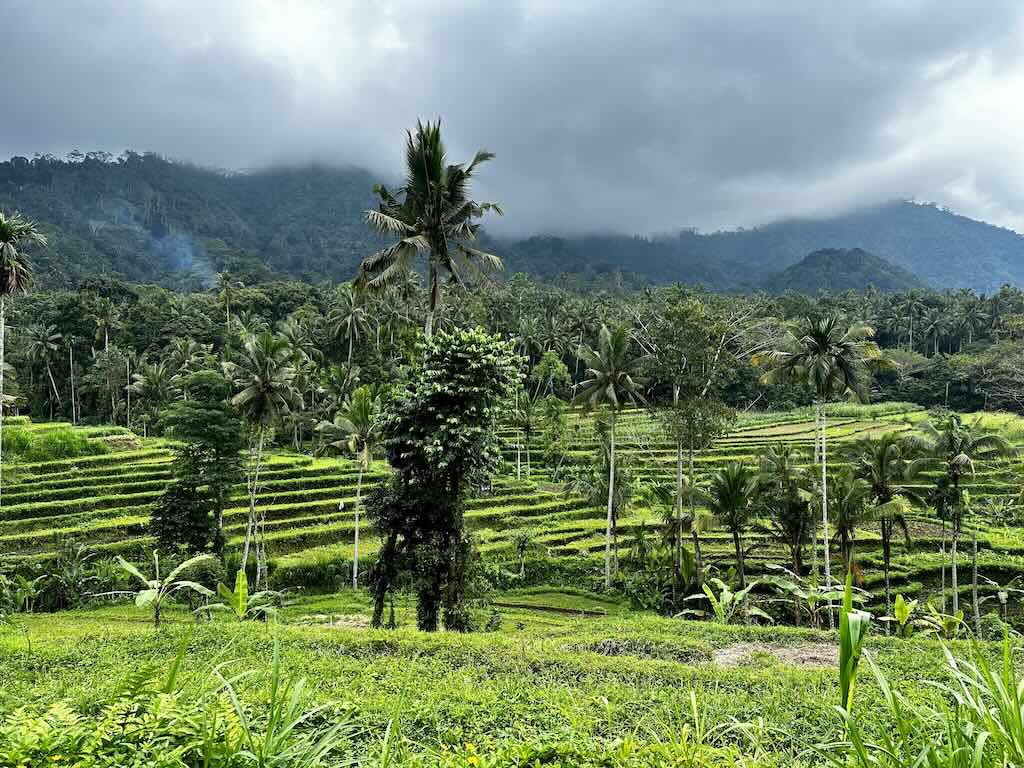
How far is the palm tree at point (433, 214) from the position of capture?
1320 centimetres

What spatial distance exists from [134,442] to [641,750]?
45976 mm

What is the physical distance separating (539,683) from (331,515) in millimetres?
26612

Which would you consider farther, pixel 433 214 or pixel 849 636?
pixel 433 214

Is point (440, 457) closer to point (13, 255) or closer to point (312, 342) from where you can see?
point (13, 255)

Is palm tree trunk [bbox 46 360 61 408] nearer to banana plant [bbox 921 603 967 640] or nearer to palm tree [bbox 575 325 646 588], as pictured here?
palm tree [bbox 575 325 646 588]

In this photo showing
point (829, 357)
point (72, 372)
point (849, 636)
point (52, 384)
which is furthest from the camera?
point (52, 384)

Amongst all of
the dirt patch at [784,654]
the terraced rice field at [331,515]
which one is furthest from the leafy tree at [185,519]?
the dirt patch at [784,654]

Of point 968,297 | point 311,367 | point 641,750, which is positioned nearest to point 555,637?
point 641,750

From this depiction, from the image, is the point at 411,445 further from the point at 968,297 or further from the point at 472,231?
the point at 968,297

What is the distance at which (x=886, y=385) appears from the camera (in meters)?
66.9

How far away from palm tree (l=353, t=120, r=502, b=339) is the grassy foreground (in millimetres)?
7146

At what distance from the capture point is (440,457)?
40.3 feet

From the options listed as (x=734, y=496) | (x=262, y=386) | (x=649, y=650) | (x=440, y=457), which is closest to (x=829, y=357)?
(x=734, y=496)

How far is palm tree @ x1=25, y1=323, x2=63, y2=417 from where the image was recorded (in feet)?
194
